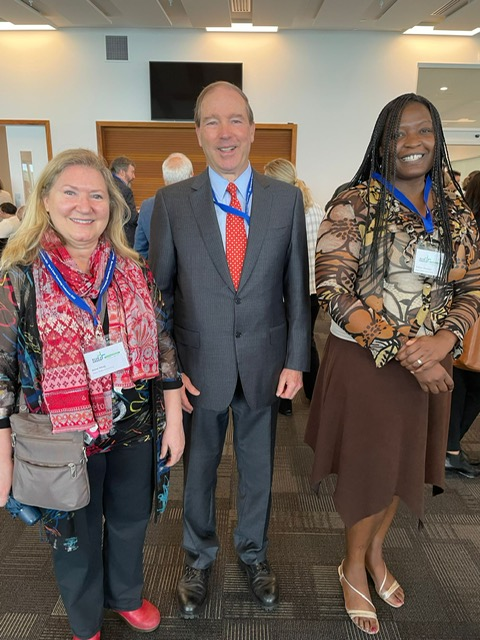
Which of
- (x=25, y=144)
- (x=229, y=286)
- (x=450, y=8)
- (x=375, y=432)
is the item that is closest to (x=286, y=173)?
(x=229, y=286)

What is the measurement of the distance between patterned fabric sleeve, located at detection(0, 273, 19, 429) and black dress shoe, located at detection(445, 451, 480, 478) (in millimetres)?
2398

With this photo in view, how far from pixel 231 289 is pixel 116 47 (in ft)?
21.1

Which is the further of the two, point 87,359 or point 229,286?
point 229,286

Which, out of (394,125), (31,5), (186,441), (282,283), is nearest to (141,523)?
(186,441)

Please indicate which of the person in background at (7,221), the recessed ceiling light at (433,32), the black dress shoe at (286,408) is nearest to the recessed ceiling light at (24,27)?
the person in background at (7,221)

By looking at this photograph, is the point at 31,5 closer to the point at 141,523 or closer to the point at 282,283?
the point at 282,283

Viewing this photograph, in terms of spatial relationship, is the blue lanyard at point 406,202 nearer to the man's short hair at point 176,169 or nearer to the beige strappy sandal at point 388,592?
the beige strappy sandal at point 388,592

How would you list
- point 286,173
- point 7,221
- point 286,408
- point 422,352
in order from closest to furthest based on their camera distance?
point 422,352 → point 286,173 → point 286,408 → point 7,221

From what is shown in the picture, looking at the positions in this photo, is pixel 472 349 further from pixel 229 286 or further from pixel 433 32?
pixel 433 32

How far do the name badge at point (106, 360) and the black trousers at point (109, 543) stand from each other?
299 millimetres

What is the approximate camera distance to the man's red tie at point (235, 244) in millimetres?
1497

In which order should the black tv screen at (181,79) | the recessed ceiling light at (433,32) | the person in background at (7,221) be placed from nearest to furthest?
the person in background at (7,221) < the recessed ceiling light at (433,32) < the black tv screen at (181,79)

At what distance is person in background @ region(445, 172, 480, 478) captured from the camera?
257cm

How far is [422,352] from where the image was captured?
1276 millimetres
